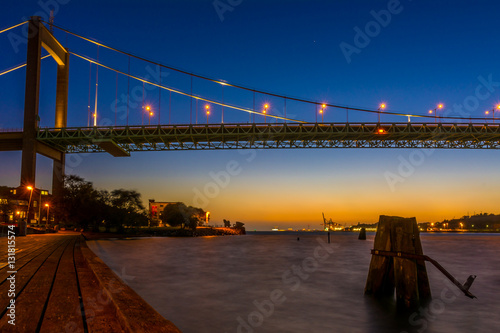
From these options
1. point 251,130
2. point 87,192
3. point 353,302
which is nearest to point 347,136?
point 251,130

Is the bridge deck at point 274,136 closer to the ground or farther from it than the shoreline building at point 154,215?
farther from it

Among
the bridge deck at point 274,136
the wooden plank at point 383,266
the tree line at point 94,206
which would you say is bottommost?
the wooden plank at point 383,266

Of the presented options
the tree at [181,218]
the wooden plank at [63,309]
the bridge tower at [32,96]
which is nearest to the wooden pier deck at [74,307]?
the wooden plank at [63,309]

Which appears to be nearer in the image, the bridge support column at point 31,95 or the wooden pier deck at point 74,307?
the wooden pier deck at point 74,307

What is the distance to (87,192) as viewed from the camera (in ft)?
162

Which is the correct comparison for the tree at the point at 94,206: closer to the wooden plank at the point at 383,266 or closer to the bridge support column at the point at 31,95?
the bridge support column at the point at 31,95

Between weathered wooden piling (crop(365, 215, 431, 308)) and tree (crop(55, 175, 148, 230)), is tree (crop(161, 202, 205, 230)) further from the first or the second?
weathered wooden piling (crop(365, 215, 431, 308))

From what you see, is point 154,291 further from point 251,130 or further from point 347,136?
point 347,136

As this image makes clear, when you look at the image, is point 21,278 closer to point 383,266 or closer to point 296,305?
point 296,305

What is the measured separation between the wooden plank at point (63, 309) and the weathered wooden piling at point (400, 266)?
719 cm

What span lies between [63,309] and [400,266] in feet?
25.4

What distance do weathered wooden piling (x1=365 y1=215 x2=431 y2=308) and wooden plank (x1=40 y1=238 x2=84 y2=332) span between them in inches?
283

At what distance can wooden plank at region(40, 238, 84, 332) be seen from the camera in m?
3.97

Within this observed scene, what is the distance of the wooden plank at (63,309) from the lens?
13.0 feet
